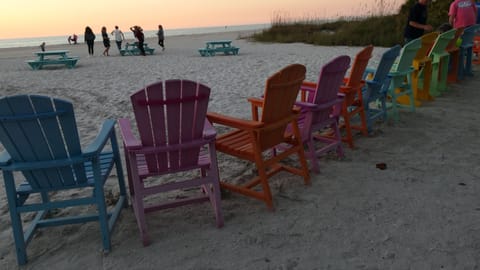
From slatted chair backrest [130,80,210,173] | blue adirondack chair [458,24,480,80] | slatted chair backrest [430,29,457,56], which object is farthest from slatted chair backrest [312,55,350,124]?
blue adirondack chair [458,24,480,80]

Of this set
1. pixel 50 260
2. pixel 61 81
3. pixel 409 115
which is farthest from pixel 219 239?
pixel 61 81

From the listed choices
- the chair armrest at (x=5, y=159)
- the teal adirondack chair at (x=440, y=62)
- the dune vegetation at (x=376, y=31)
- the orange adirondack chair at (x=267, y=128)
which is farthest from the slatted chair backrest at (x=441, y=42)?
the dune vegetation at (x=376, y=31)

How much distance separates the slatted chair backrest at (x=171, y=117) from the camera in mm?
2201

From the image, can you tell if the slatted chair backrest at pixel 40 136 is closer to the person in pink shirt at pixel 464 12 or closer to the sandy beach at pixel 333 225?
the sandy beach at pixel 333 225

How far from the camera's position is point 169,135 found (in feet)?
7.66

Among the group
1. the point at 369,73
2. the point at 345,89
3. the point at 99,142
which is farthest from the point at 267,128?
the point at 369,73

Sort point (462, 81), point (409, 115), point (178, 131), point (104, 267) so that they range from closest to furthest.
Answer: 1. point (104, 267)
2. point (178, 131)
3. point (409, 115)
4. point (462, 81)

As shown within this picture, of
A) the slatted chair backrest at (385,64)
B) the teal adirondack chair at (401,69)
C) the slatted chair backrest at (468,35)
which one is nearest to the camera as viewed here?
the slatted chair backrest at (385,64)

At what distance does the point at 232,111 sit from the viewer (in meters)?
5.57

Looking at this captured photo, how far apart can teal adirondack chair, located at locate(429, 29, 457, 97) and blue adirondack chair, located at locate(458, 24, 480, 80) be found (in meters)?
0.74

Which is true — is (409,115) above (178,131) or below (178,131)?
below

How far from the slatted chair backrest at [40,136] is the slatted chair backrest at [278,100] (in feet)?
3.75

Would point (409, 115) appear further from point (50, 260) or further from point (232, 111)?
point (50, 260)

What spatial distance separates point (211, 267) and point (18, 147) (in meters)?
1.16
